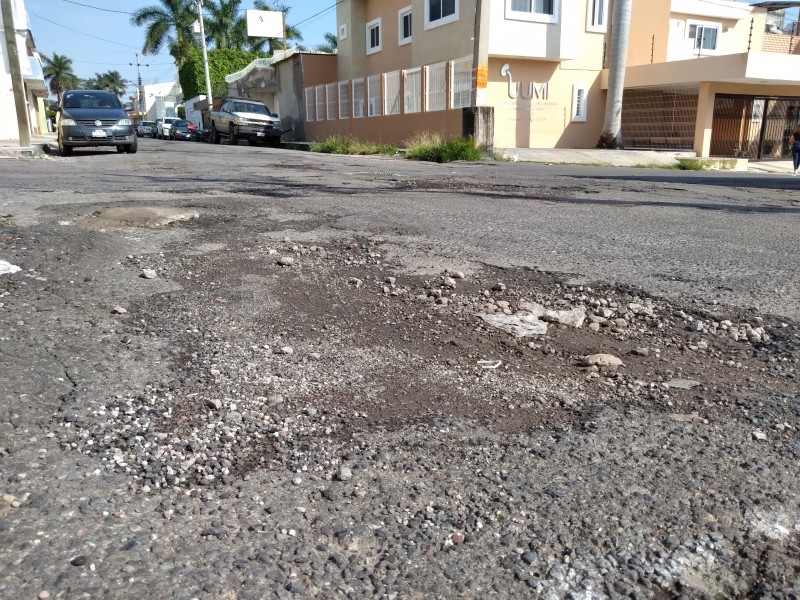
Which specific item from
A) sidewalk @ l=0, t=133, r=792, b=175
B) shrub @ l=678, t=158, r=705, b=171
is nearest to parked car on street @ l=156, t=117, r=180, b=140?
sidewalk @ l=0, t=133, r=792, b=175

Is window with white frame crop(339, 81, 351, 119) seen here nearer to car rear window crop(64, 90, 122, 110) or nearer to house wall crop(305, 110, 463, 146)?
house wall crop(305, 110, 463, 146)

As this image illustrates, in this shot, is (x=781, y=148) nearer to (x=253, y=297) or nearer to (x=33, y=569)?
(x=253, y=297)

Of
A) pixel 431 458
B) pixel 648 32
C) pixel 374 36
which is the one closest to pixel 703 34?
pixel 648 32

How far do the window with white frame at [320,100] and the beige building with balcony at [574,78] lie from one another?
3087 mm

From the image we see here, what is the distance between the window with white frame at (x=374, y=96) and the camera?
27.1 meters

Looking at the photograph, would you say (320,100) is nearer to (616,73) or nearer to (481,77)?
(481,77)

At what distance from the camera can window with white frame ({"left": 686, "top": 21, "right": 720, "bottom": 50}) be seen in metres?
27.6

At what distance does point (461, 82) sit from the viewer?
72.5 feet

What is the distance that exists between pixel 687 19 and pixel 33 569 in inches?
1225

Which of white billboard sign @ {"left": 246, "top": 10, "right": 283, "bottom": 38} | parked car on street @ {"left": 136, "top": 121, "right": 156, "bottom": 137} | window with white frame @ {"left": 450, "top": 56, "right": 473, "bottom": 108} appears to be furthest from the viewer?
parked car on street @ {"left": 136, "top": 121, "right": 156, "bottom": 137}

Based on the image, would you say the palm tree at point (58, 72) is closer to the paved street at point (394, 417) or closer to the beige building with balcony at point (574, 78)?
the beige building with balcony at point (574, 78)

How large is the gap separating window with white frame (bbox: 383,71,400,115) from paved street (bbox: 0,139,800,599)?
69.2 feet

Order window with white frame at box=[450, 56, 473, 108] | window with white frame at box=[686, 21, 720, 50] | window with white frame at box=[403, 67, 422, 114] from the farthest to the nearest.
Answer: window with white frame at box=[686, 21, 720, 50]
window with white frame at box=[403, 67, 422, 114]
window with white frame at box=[450, 56, 473, 108]

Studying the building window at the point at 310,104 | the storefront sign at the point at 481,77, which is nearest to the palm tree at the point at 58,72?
the building window at the point at 310,104
